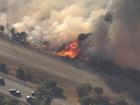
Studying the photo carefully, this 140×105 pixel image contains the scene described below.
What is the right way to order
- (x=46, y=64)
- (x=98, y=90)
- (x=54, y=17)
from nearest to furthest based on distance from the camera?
(x=98, y=90), (x=46, y=64), (x=54, y=17)

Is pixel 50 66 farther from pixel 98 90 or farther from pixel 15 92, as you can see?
pixel 15 92

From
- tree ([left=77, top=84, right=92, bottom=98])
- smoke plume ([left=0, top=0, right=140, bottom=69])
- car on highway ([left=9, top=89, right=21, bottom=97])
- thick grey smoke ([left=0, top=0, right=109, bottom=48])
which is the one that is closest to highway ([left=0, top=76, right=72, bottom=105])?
car on highway ([left=9, top=89, right=21, bottom=97])

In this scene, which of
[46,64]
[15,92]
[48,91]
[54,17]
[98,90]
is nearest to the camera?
[15,92]

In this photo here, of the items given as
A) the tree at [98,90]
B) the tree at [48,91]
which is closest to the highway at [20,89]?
the tree at [48,91]

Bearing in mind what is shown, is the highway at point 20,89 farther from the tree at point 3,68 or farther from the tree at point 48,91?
the tree at point 3,68

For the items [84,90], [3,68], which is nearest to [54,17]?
[3,68]

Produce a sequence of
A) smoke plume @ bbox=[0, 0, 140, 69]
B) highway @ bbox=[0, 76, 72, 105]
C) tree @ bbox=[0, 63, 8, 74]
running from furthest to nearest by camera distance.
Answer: smoke plume @ bbox=[0, 0, 140, 69], tree @ bbox=[0, 63, 8, 74], highway @ bbox=[0, 76, 72, 105]

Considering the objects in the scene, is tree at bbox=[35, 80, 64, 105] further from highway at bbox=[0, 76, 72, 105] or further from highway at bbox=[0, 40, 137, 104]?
highway at bbox=[0, 40, 137, 104]
